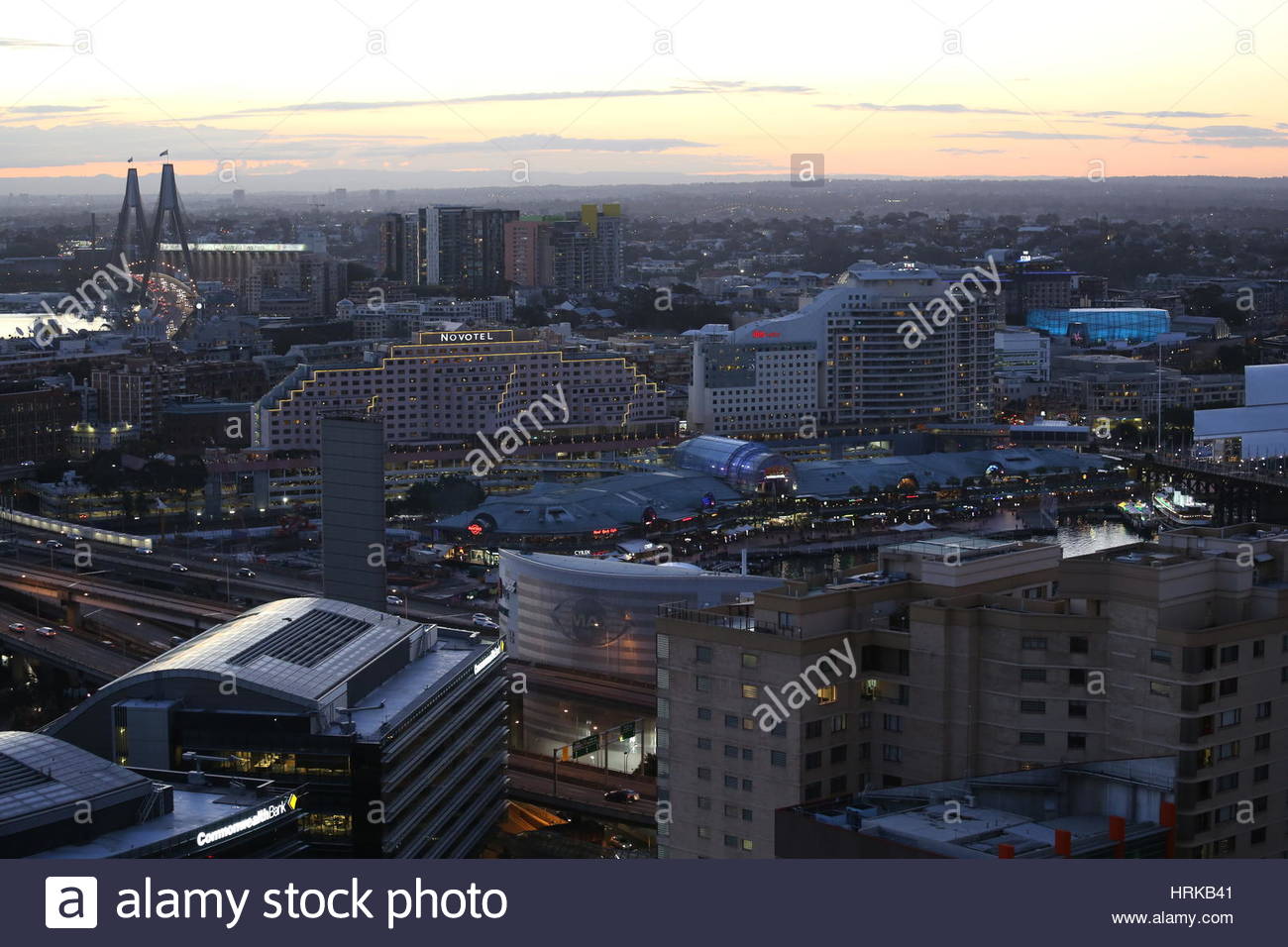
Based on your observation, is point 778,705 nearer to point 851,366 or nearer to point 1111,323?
point 851,366

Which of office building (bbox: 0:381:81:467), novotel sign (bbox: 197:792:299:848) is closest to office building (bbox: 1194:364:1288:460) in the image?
office building (bbox: 0:381:81:467)

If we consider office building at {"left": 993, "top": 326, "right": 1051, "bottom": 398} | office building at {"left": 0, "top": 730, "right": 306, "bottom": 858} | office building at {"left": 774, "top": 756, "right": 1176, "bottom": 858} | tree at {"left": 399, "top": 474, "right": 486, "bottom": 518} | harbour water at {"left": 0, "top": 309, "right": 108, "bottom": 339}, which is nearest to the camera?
office building at {"left": 774, "top": 756, "right": 1176, "bottom": 858}

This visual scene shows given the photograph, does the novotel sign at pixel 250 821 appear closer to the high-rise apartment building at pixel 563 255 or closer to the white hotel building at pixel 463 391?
the white hotel building at pixel 463 391

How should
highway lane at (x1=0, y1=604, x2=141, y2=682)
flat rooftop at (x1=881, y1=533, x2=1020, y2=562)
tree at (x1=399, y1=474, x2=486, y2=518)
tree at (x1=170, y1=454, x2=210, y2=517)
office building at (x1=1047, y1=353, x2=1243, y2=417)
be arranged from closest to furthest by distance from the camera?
flat rooftop at (x1=881, y1=533, x2=1020, y2=562) < highway lane at (x1=0, y1=604, x2=141, y2=682) < tree at (x1=399, y1=474, x2=486, y2=518) < tree at (x1=170, y1=454, x2=210, y2=517) < office building at (x1=1047, y1=353, x2=1243, y2=417)

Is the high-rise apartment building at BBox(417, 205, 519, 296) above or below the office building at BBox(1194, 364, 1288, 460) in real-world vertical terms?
above

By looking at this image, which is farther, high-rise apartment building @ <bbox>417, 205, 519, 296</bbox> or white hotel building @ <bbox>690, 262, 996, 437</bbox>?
high-rise apartment building @ <bbox>417, 205, 519, 296</bbox>

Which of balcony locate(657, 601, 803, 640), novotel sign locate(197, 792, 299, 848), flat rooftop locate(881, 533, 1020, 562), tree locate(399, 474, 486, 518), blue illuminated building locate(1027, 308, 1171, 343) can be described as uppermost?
flat rooftop locate(881, 533, 1020, 562)

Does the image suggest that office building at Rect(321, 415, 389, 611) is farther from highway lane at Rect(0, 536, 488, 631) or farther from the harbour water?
Result: the harbour water
